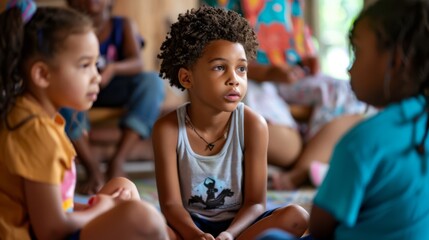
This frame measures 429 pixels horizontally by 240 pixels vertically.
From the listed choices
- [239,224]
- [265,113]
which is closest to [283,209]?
[239,224]

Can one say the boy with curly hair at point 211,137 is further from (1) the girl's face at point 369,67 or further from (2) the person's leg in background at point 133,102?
(2) the person's leg in background at point 133,102

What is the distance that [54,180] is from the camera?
1.12 metres

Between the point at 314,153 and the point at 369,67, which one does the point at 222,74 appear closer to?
the point at 369,67

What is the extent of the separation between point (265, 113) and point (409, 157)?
5.96ft

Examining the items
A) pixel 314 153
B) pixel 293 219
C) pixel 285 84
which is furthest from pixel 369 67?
pixel 285 84

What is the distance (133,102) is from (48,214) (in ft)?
6.11

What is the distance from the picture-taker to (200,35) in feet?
4.96

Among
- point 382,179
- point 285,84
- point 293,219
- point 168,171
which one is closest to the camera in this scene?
point 382,179

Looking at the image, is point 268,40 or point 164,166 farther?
point 268,40

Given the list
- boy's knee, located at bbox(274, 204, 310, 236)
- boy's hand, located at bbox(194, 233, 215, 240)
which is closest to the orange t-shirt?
boy's hand, located at bbox(194, 233, 215, 240)

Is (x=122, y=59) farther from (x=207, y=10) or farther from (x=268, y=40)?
(x=207, y=10)

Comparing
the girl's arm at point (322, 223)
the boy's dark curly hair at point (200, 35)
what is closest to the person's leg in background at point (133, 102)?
the boy's dark curly hair at point (200, 35)

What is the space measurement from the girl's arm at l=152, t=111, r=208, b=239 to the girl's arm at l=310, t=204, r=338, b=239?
425 millimetres

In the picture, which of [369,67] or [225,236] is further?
[225,236]
